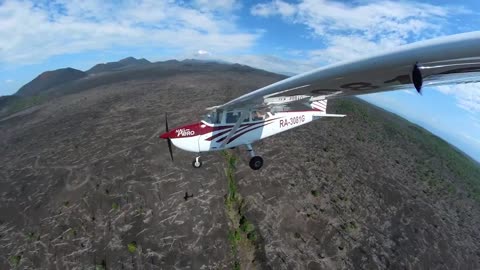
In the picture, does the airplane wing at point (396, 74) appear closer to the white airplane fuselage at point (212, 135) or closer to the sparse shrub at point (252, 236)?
the white airplane fuselage at point (212, 135)

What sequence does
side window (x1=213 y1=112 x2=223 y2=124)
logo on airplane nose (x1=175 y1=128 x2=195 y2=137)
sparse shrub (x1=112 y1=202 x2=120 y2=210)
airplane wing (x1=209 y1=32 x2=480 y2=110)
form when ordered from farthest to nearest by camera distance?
sparse shrub (x1=112 y1=202 x2=120 y2=210) → side window (x1=213 y1=112 x2=223 y2=124) → logo on airplane nose (x1=175 y1=128 x2=195 y2=137) → airplane wing (x1=209 y1=32 x2=480 y2=110)

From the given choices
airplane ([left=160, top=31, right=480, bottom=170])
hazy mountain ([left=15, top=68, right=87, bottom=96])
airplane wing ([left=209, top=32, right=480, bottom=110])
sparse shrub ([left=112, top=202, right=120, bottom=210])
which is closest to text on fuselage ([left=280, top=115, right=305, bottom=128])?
airplane ([left=160, top=31, right=480, bottom=170])

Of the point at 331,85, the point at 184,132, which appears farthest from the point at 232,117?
the point at 331,85

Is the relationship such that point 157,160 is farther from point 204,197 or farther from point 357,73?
point 357,73

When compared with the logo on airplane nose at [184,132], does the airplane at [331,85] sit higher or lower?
higher

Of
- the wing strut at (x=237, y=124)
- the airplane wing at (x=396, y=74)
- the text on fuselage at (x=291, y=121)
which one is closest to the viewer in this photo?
the airplane wing at (x=396, y=74)

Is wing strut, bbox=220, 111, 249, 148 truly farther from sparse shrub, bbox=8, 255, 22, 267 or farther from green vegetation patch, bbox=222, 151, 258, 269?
sparse shrub, bbox=8, 255, 22, 267

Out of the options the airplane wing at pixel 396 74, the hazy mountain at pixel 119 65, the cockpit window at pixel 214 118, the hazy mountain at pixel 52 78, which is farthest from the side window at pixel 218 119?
the hazy mountain at pixel 119 65

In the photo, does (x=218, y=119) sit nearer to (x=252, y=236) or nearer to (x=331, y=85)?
(x=331, y=85)

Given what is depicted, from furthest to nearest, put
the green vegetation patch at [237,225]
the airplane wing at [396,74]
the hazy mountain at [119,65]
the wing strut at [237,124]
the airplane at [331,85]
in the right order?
the hazy mountain at [119,65]
the green vegetation patch at [237,225]
the wing strut at [237,124]
the airplane at [331,85]
the airplane wing at [396,74]
